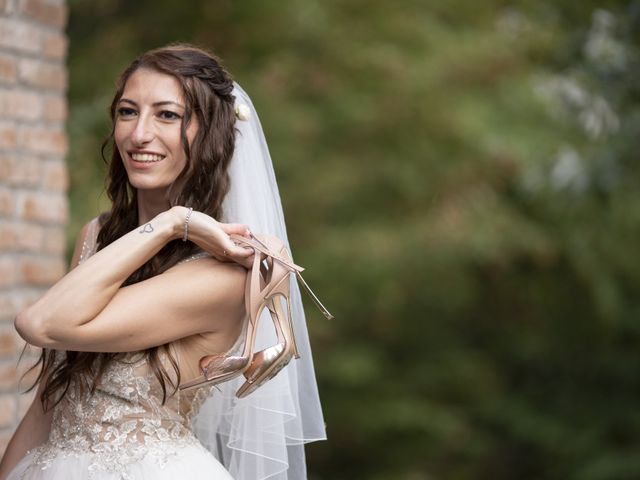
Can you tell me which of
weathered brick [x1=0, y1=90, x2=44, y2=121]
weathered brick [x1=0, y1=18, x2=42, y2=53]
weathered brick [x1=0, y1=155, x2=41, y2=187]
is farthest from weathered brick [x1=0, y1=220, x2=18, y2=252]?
weathered brick [x1=0, y1=18, x2=42, y2=53]

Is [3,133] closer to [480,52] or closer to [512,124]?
[512,124]

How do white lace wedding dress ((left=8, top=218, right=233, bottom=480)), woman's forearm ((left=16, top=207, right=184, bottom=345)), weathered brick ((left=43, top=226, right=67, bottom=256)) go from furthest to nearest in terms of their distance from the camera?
1. weathered brick ((left=43, top=226, right=67, bottom=256))
2. white lace wedding dress ((left=8, top=218, right=233, bottom=480))
3. woman's forearm ((left=16, top=207, right=184, bottom=345))

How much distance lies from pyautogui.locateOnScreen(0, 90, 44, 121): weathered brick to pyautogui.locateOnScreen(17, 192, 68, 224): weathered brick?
0.84 ft

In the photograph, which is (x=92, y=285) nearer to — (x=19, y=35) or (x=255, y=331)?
(x=255, y=331)

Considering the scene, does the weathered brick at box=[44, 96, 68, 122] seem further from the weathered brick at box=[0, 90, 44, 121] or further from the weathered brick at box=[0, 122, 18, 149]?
the weathered brick at box=[0, 122, 18, 149]

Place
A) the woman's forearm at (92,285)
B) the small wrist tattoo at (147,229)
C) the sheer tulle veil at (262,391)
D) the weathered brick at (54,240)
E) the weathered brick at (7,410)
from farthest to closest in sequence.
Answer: the weathered brick at (54,240) < the weathered brick at (7,410) < the sheer tulle veil at (262,391) < the small wrist tattoo at (147,229) < the woman's forearm at (92,285)

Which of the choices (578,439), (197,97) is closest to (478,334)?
(578,439)

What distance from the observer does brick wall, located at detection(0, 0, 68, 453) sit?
328cm

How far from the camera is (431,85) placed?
7.68m

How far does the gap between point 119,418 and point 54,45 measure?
1.56 metres

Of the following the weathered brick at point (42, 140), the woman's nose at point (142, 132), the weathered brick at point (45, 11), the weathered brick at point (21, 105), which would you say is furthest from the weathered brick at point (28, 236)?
the woman's nose at point (142, 132)

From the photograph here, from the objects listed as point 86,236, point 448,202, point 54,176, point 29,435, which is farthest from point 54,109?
point 448,202

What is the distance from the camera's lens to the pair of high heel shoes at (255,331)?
2285 millimetres

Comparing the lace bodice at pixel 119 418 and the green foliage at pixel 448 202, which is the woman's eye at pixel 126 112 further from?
the green foliage at pixel 448 202
